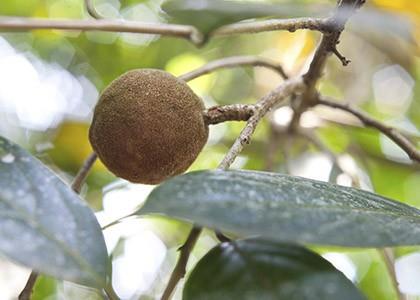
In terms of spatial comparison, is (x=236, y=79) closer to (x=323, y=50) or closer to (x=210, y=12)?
(x=323, y=50)

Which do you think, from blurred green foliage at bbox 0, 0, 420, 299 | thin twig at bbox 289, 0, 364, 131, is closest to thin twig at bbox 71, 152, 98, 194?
thin twig at bbox 289, 0, 364, 131

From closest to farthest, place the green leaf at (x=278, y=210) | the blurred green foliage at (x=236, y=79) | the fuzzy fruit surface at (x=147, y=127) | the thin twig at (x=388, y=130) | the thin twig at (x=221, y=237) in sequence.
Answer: the green leaf at (x=278, y=210) → the thin twig at (x=221, y=237) → the fuzzy fruit surface at (x=147, y=127) → the thin twig at (x=388, y=130) → the blurred green foliage at (x=236, y=79)

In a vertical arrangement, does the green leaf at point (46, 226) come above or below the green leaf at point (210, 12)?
below

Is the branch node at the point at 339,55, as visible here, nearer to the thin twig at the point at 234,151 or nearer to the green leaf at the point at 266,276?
the thin twig at the point at 234,151

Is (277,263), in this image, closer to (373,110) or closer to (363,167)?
(363,167)

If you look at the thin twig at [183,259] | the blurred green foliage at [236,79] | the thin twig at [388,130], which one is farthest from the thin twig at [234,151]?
the blurred green foliage at [236,79]

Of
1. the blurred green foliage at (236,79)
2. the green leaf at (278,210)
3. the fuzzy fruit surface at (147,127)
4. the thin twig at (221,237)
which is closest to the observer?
the green leaf at (278,210)

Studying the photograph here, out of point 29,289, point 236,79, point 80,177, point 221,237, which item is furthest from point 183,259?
point 236,79

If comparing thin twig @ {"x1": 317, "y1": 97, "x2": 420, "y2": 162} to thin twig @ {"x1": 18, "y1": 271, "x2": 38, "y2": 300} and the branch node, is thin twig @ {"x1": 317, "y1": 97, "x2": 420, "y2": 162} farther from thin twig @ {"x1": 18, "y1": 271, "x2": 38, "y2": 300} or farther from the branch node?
thin twig @ {"x1": 18, "y1": 271, "x2": 38, "y2": 300}
